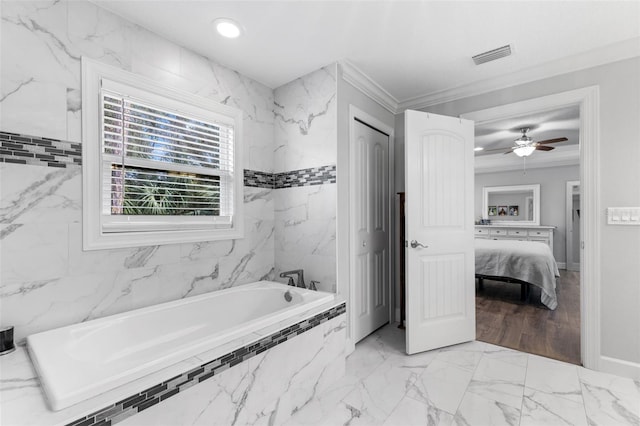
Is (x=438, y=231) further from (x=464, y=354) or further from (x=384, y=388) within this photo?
(x=384, y=388)

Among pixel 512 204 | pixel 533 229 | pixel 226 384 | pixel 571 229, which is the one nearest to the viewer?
pixel 226 384

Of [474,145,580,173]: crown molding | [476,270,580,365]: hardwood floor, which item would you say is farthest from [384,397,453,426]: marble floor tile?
[474,145,580,173]: crown molding

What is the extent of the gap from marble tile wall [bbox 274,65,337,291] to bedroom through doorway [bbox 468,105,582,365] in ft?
5.13

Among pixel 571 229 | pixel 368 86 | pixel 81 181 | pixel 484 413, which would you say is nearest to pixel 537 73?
pixel 368 86

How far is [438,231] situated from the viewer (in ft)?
8.61

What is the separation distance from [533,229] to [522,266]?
316 centimetres

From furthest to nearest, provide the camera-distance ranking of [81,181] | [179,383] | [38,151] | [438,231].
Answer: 1. [438,231]
2. [81,181]
3. [38,151]
4. [179,383]

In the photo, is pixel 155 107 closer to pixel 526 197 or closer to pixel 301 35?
pixel 301 35

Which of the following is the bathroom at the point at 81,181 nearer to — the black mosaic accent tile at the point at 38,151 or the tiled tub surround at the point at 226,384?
the black mosaic accent tile at the point at 38,151

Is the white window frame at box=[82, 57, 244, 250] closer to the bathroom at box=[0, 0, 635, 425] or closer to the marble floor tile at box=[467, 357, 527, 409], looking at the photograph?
the bathroom at box=[0, 0, 635, 425]

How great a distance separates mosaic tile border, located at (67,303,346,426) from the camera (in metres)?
0.99

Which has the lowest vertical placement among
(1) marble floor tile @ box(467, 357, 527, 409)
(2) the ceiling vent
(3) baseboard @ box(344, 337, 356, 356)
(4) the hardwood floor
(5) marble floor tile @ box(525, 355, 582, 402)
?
(4) the hardwood floor

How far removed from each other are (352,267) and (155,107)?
192 cm

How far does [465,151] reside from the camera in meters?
2.73
